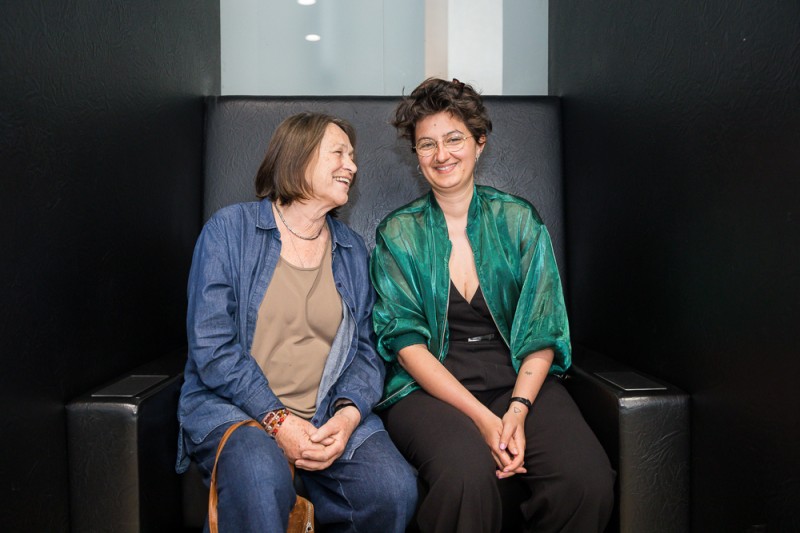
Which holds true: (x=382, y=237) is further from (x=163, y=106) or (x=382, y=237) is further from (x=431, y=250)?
(x=163, y=106)

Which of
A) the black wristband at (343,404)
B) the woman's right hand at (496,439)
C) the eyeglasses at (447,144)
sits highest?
the eyeglasses at (447,144)

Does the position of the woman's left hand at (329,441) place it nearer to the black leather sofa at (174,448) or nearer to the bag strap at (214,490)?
the bag strap at (214,490)

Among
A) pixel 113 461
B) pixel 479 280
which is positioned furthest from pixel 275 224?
pixel 113 461

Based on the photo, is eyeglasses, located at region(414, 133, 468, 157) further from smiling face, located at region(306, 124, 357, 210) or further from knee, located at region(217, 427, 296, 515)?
knee, located at region(217, 427, 296, 515)

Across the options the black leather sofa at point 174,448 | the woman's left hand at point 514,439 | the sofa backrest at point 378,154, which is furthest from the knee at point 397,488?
the sofa backrest at point 378,154

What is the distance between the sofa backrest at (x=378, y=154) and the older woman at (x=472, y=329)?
266mm

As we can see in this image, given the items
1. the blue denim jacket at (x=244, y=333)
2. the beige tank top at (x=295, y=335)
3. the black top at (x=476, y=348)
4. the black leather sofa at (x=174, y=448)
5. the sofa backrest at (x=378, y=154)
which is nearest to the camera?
the black leather sofa at (x=174, y=448)

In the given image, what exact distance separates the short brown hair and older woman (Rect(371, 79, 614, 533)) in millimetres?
287

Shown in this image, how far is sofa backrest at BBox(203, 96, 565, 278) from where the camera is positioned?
214cm

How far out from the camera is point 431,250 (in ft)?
5.83

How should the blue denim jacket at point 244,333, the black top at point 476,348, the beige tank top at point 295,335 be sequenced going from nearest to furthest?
the blue denim jacket at point 244,333, the beige tank top at point 295,335, the black top at point 476,348

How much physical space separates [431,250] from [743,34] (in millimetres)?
889

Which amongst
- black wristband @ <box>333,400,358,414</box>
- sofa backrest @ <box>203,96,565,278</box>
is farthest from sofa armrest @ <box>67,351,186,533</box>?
sofa backrest @ <box>203,96,565,278</box>

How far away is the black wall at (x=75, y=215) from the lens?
122cm
